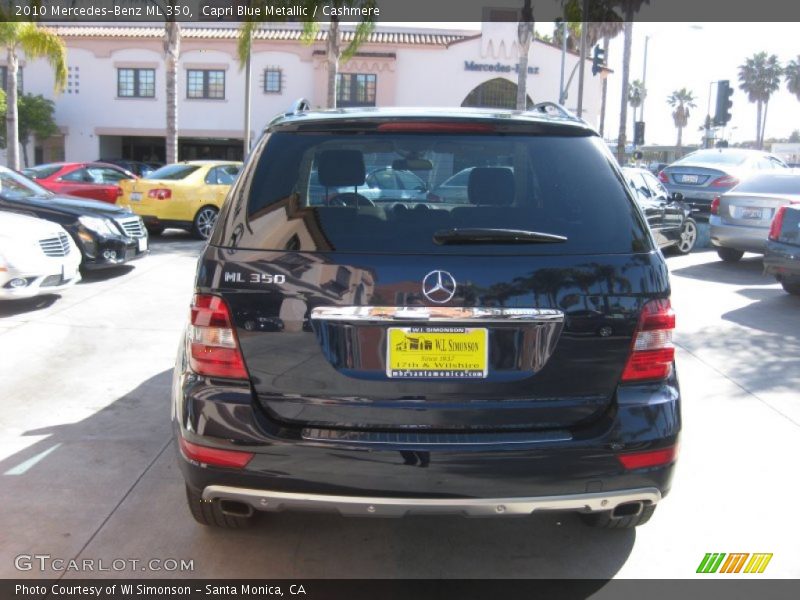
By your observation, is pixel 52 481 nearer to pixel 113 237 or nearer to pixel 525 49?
pixel 113 237

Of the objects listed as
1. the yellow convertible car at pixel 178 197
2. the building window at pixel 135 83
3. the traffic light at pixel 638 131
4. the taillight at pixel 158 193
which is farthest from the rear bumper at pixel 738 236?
the building window at pixel 135 83

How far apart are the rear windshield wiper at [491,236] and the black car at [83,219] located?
329 inches

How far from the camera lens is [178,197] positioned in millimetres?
14984

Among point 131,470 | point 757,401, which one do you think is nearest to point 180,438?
point 131,470

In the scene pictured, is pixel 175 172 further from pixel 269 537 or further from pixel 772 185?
pixel 269 537

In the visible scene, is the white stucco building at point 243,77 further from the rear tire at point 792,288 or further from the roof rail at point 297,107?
the roof rail at point 297,107

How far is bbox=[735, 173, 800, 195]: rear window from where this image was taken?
1236cm

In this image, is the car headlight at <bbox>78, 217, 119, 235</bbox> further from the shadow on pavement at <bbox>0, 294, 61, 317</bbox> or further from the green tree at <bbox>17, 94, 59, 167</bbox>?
the green tree at <bbox>17, 94, 59, 167</bbox>

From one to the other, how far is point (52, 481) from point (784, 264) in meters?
8.27

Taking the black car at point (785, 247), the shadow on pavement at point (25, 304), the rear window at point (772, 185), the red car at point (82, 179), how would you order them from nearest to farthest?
1. the shadow on pavement at point (25, 304)
2. the black car at point (785, 247)
3. the rear window at point (772, 185)
4. the red car at point (82, 179)

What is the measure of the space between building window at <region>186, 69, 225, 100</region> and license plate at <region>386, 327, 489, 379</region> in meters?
33.8

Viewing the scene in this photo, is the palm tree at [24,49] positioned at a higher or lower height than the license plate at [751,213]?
higher

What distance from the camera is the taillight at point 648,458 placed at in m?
2.98

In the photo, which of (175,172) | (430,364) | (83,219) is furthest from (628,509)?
(175,172)
